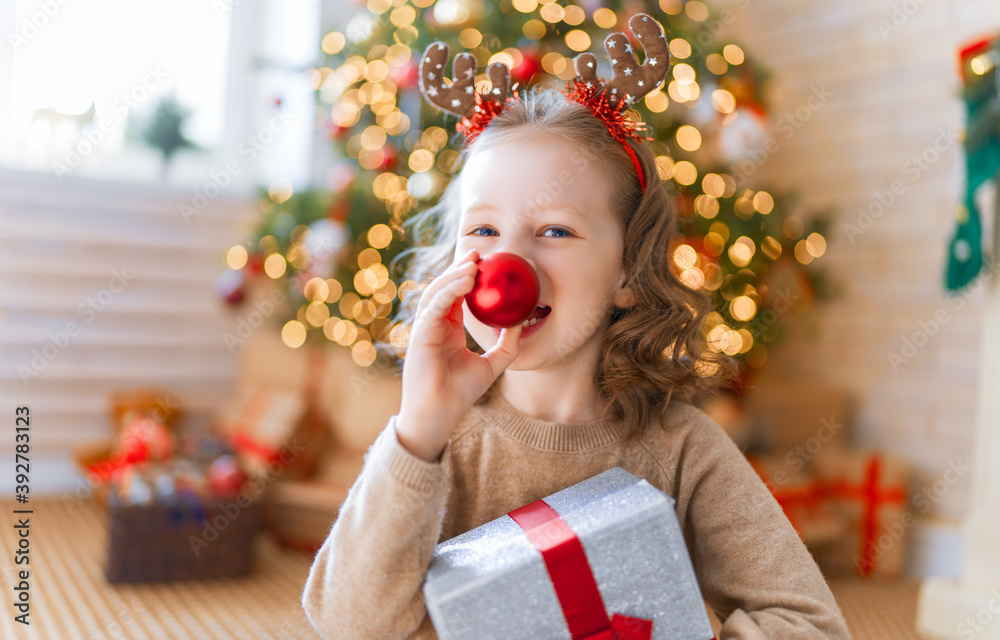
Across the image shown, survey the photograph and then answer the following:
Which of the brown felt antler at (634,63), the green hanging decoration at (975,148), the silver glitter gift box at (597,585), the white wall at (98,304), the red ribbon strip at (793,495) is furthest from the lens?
the white wall at (98,304)

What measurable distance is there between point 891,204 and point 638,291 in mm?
1937

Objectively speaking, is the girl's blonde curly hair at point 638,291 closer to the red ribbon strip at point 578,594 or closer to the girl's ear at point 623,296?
the girl's ear at point 623,296

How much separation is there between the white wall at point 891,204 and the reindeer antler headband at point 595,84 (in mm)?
1689

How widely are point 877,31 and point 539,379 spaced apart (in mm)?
2243

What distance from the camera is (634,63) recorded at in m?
0.95

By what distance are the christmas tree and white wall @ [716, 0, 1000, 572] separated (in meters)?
0.37

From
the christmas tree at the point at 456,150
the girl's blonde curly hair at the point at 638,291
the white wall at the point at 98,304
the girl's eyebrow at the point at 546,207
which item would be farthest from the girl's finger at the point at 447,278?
the white wall at the point at 98,304

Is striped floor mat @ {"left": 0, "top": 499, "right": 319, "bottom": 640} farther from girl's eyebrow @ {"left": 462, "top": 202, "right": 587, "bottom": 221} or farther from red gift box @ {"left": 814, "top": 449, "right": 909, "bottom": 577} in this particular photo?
red gift box @ {"left": 814, "top": 449, "right": 909, "bottom": 577}

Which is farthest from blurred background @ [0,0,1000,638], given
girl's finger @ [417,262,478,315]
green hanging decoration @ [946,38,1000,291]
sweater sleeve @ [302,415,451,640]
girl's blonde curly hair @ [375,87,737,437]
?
girl's finger @ [417,262,478,315]

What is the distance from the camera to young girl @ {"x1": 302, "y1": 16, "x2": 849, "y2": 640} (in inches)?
29.8

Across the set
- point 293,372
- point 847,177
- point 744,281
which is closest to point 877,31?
point 847,177

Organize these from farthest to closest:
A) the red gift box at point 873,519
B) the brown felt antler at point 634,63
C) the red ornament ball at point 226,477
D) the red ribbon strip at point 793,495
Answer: the red gift box at point 873,519 → the red ribbon strip at point 793,495 → the red ornament ball at point 226,477 → the brown felt antler at point 634,63

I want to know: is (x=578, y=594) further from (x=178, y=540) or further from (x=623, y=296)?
(x=178, y=540)

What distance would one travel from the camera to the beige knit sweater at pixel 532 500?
0.74 metres
